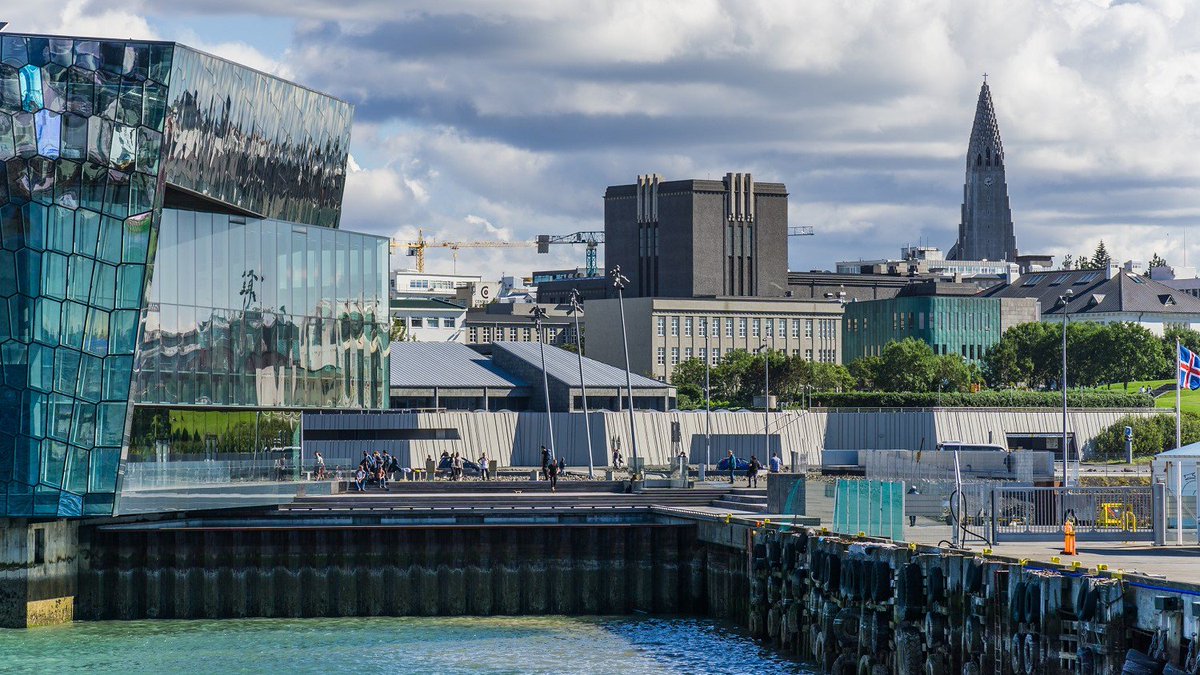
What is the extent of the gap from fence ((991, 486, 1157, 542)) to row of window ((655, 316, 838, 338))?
145 meters

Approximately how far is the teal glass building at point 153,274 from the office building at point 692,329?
431 ft

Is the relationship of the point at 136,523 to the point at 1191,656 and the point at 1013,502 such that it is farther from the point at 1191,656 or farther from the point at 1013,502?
the point at 1191,656

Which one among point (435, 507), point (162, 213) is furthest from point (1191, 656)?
point (435, 507)

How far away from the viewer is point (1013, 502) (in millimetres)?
46469

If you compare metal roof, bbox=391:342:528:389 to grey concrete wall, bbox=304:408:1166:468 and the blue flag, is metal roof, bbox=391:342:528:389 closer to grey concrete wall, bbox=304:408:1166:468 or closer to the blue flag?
grey concrete wall, bbox=304:408:1166:468

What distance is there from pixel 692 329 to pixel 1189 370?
138 meters

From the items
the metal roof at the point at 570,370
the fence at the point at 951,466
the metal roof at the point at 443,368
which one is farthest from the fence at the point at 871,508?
the metal roof at the point at 570,370

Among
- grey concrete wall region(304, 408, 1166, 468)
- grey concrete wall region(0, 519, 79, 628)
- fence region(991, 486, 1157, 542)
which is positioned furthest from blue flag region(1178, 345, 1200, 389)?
grey concrete wall region(304, 408, 1166, 468)

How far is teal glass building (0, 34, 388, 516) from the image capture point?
46.9 meters

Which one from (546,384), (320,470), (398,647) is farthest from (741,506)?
(546,384)

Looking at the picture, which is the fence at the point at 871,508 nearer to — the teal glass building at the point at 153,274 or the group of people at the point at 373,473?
the teal glass building at the point at 153,274

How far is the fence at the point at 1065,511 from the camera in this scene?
4562 cm

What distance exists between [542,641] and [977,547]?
11754 millimetres

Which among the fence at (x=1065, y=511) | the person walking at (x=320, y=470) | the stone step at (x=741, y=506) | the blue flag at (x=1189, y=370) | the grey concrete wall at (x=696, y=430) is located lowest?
the stone step at (x=741, y=506)
